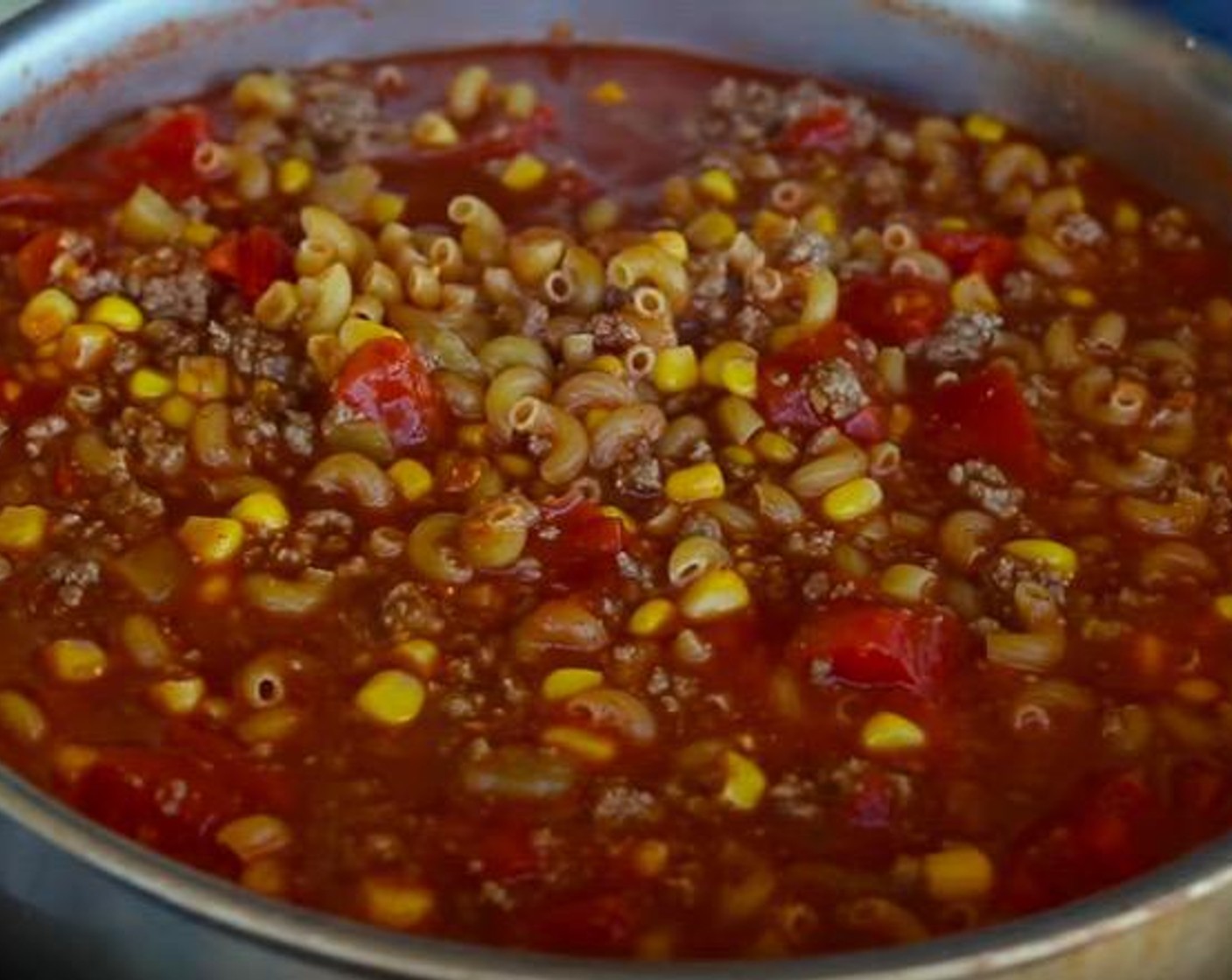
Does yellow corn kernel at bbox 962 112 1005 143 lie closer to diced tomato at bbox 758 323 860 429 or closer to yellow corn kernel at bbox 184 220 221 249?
diced tomato at bbox 758 323 860 429

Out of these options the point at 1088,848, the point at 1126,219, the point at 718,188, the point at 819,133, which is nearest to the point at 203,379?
the point at 718,188

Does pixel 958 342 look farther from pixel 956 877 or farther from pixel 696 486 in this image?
pixel 956 877

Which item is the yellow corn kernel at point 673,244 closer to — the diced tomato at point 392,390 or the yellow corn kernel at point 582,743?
the diced tomato at point 392,390

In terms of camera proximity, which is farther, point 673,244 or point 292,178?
point 292,178

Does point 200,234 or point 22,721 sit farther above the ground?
point 200,234

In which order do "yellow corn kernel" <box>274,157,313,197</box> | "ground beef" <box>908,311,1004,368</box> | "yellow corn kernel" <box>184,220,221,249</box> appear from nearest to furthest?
"ground beef" <box>908,311,1004,368</box> → "yellow corn kernel" <box>184,220,221,249</box> → "yellow corn kernel" <box>274,157,313,197</box>

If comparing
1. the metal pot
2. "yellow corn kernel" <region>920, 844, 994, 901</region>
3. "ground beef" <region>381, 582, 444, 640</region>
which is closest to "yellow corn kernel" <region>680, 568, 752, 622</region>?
"ground beef" <region>381, 582, 444, 640</region>
